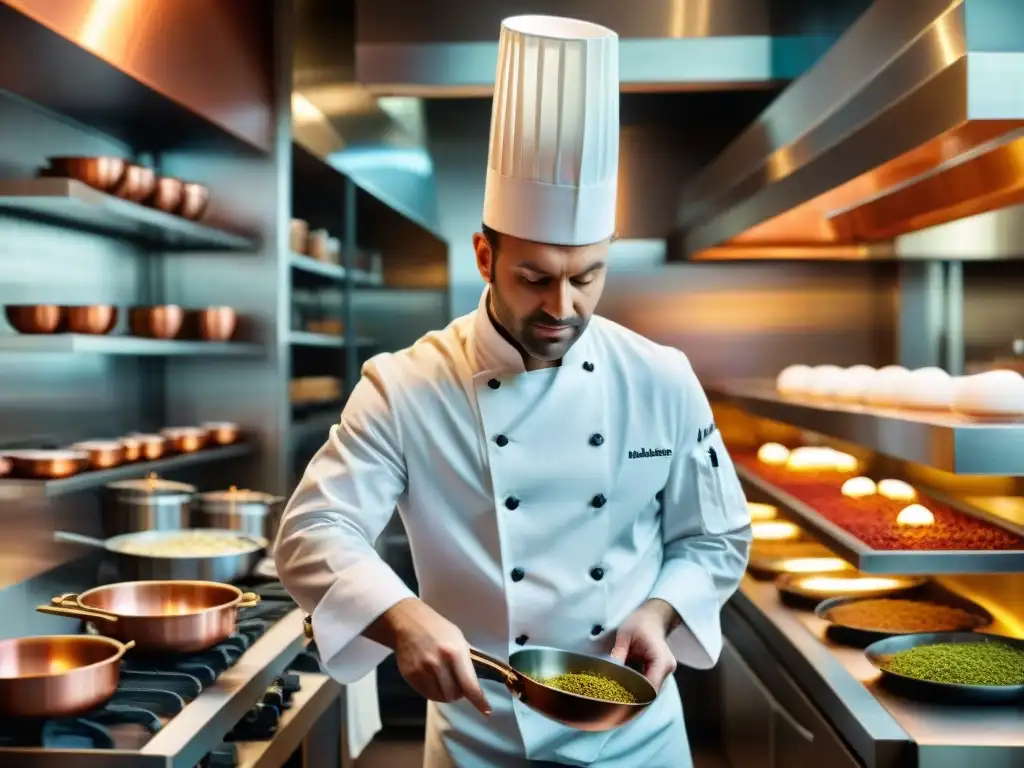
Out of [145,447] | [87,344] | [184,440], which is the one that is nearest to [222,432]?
[184,440]

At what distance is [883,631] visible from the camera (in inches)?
90.0

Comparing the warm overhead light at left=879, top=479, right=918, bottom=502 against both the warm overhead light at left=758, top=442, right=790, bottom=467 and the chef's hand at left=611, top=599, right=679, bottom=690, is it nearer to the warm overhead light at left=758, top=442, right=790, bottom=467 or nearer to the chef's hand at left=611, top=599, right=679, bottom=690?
the warm overhead light at left=758, top=442, right=790, bottom=467

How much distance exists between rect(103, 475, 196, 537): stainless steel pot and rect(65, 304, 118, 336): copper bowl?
1.46 feet

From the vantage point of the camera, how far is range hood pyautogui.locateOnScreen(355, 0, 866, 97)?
3346 mm

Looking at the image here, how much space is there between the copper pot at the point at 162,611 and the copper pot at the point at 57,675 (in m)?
0.06

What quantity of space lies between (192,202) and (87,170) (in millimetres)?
568

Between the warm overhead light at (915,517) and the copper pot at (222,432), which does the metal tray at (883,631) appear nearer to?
the warm overhead light at (915,517)

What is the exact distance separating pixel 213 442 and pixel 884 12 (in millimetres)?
2287

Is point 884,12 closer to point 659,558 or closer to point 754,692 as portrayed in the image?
point 659,558

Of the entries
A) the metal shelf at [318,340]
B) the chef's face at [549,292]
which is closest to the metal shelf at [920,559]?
the chef's face at [549,292]

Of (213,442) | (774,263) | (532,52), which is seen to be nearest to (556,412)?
(532,52)

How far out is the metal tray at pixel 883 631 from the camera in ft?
7.57

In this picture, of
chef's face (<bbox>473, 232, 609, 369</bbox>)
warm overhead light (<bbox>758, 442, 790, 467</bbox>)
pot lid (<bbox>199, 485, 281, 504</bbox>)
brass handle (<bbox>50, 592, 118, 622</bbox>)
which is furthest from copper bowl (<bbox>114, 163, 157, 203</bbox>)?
warm overhead light (<bbox>758, 442, 790, 467</bbox>)

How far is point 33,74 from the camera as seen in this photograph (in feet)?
8.52
